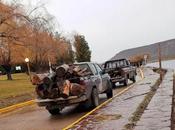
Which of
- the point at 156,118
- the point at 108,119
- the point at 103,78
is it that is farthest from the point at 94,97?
the point at 156,118

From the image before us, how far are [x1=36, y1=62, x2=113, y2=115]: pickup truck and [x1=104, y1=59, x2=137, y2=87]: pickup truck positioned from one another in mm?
9994

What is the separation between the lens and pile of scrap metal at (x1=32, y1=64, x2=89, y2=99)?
48.9 feet

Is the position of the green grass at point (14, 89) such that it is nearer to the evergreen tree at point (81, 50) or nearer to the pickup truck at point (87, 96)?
the pickup truck at point (87, 96)

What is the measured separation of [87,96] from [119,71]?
13620 millimetres

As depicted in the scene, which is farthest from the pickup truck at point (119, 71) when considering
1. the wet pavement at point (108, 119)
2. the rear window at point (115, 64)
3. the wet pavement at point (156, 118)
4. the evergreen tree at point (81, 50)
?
the evergreen tree at point (81, 50)

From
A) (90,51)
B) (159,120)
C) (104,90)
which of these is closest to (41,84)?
(104,90)

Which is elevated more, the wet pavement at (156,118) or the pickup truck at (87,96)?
the pickup truck at (87,96)

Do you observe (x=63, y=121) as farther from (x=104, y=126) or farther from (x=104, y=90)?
(x=104, y=90)

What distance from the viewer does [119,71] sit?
28828 millimetres

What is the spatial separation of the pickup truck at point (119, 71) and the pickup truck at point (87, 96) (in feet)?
32.8

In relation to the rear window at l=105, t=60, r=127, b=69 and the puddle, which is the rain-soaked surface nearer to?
the puddle

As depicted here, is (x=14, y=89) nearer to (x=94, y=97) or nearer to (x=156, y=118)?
(x=94, y=97)

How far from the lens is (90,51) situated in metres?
104

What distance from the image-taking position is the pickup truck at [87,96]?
14.9 m
